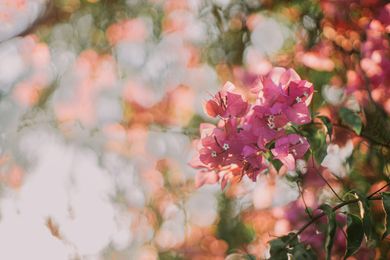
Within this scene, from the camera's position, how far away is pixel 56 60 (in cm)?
241

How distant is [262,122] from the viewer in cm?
98

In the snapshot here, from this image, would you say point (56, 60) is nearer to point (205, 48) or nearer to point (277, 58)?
point (205, 48)

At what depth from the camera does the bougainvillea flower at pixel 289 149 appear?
97 centimetres

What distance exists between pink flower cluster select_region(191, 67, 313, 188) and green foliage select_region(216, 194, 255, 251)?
1.17m

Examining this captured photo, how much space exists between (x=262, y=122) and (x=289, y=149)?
0.06 meters

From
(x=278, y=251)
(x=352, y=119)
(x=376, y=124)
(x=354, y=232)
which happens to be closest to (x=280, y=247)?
(x=278, y=251)

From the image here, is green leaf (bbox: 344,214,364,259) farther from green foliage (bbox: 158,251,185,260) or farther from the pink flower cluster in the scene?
green foliage (bbox: 158,251,185,260)

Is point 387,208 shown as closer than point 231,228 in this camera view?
Yes

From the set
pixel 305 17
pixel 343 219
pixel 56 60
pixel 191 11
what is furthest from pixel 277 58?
pixel 56 60

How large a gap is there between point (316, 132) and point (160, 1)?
1.52m

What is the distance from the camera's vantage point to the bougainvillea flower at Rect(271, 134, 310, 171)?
3.18ft

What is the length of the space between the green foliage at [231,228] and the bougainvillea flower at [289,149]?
46.7 inches

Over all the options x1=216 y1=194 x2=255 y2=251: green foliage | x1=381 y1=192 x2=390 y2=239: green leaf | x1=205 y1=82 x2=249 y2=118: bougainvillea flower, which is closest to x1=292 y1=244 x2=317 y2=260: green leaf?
x1=381 y1=192 x2=390 y2=239: green leaf

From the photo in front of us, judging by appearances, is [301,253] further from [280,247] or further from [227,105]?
[227,105]
